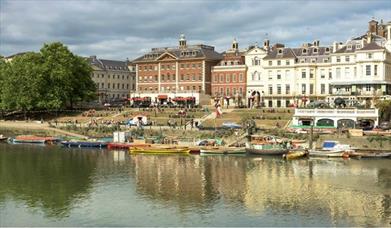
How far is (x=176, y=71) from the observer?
119 metres

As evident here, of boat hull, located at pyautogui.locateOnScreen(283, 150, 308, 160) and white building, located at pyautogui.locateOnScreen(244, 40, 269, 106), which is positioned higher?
white building, located at pyautogui.locateOnScreen(244, 40, 269, 106)

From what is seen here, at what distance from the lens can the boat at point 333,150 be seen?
210 ft

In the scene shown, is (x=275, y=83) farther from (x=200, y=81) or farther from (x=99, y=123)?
(x=99, y=123)

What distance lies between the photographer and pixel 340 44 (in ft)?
330

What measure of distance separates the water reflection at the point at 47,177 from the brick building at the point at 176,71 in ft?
155

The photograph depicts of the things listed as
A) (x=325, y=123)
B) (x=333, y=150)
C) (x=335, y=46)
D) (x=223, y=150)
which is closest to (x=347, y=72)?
(x=335, y=46)

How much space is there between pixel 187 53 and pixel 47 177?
7137cm

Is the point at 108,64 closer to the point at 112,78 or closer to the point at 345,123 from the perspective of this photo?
the point at 112,78

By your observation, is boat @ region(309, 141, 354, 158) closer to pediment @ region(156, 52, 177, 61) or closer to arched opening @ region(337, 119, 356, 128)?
arched opening @ region(337, 119, 356, 128)

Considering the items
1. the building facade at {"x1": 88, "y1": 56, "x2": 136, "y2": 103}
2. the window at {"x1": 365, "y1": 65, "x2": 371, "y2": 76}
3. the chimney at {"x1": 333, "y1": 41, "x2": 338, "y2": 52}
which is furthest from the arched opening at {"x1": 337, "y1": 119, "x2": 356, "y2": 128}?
the building facade at {"x1": 88, "y1": 56, "x2": 136, "y2": 103}

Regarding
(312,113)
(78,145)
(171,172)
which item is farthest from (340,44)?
(171,172)

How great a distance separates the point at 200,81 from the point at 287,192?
73.9 metres

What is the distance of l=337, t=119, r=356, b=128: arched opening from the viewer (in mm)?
77481

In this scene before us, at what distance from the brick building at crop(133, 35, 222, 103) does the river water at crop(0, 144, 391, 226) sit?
5228 centimetres
